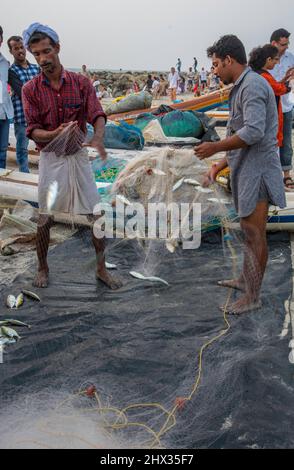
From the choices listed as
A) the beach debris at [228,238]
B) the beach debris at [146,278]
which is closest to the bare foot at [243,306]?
the beach debris at [146,278]

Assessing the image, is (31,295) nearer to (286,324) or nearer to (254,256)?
(254,256)

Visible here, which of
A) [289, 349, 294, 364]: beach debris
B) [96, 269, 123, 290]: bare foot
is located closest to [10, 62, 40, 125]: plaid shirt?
[96, 269, 123, 290]: bare foot

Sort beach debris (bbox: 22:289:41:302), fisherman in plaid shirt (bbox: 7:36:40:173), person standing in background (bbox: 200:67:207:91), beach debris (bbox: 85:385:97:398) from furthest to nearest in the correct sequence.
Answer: person standing in background (bbox: 200:67:207:91), fisherman in plaid shirt (bbox: 7:36:40:173), beach debris (bbox: 22:289:41:302), beach debris (bbox: 85:385:97:398)

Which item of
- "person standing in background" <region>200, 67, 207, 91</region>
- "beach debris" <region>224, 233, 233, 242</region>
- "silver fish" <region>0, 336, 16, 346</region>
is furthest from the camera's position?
"person standing in background" <region>200, 67, 207, 91</region>

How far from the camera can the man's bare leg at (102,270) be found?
4232 mm

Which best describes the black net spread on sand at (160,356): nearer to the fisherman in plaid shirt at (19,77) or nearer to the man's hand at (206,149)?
Answer: the man's hand at (206,149)

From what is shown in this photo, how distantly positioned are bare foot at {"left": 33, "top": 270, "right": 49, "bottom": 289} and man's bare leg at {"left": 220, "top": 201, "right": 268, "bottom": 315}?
1681mm

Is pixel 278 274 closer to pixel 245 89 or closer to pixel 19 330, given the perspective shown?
pixel 245 89

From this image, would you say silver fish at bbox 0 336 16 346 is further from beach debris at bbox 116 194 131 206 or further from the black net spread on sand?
beach debris at bbox 116 194 131 206

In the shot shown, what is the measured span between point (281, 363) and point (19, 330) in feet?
6.28

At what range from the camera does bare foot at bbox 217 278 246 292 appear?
4.05 meters

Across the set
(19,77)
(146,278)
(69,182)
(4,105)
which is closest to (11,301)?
(69,182)

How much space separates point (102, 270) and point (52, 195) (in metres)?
0.83

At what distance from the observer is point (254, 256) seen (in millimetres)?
3645
